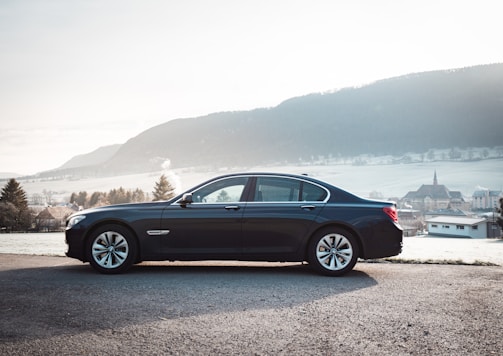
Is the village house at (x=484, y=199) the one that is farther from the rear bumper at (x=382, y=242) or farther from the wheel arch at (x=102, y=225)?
the wheel arch at (x=102, y=225)

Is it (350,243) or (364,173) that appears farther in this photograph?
(364,173)

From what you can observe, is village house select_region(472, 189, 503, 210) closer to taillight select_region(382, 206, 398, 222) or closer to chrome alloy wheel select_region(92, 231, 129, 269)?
taillight select_region(382, 206, 398, 222)

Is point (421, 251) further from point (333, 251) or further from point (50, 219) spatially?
point (50, 219)

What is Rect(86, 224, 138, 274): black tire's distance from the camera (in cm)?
762

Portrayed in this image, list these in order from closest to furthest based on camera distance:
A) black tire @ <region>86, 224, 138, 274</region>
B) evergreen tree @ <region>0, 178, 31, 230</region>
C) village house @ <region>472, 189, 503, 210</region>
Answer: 1. black tire @ <region>86, 224, 138, 274</region>
2. evergreen tree @ <region>0, 178, 31, 230</region>
3. village house @ <region>472, 189, 503, 210</region>

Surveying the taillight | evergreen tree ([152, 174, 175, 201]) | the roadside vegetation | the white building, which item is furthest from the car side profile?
the white building

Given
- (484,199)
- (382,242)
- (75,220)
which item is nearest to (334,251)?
(382,242)

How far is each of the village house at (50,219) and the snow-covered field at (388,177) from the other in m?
70.4

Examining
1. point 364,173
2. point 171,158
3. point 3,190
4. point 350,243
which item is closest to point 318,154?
point 364,173

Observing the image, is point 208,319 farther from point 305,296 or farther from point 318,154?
point 318,154

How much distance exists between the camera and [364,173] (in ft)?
536

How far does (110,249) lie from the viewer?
303 inches

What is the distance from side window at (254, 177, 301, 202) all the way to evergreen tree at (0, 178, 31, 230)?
1909 inches

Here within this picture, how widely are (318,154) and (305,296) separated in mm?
190100
